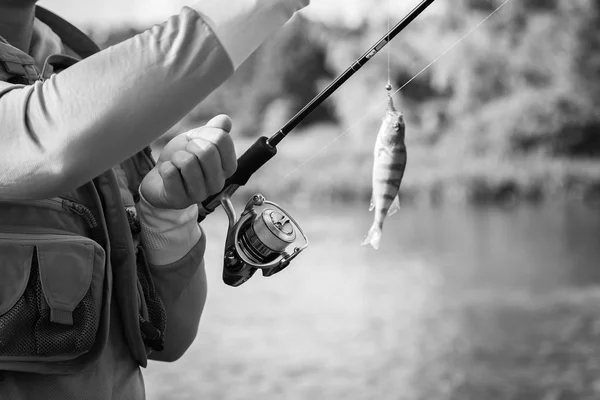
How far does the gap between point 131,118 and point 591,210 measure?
45.9 feet

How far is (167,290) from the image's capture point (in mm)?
1379

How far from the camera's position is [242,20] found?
84cm

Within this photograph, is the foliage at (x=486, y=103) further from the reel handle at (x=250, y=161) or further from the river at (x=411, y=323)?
the reel handle at (x=250, y=161)

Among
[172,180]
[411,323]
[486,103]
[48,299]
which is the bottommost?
[411,323]

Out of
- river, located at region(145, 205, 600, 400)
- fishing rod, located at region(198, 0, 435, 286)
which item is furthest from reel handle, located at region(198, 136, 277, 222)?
river, located at region(145, 205, 600, 400)

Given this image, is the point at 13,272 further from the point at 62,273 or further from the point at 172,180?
the point at 172,180

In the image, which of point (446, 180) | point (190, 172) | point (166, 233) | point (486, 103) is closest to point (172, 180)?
point (190, 172)

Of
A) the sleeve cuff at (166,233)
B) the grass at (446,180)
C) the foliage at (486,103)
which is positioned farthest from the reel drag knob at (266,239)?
the grass at (446,180)

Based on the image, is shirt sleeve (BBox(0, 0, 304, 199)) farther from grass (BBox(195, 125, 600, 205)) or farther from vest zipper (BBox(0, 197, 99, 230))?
grass (BBox(195, 125, 600, 205))

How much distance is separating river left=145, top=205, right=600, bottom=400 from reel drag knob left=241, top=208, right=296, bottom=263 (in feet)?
16.7

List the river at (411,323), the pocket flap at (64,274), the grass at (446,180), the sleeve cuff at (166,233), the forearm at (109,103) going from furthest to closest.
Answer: the grass at (446,180)
the river at (411,323)
the sleeve cuff at (166,233)
the pocket flap at (64,274)
the forearm at (109,103)

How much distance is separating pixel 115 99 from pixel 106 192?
1.41ft

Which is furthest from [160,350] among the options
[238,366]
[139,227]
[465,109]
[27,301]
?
[465,109]

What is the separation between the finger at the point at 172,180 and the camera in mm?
1038
